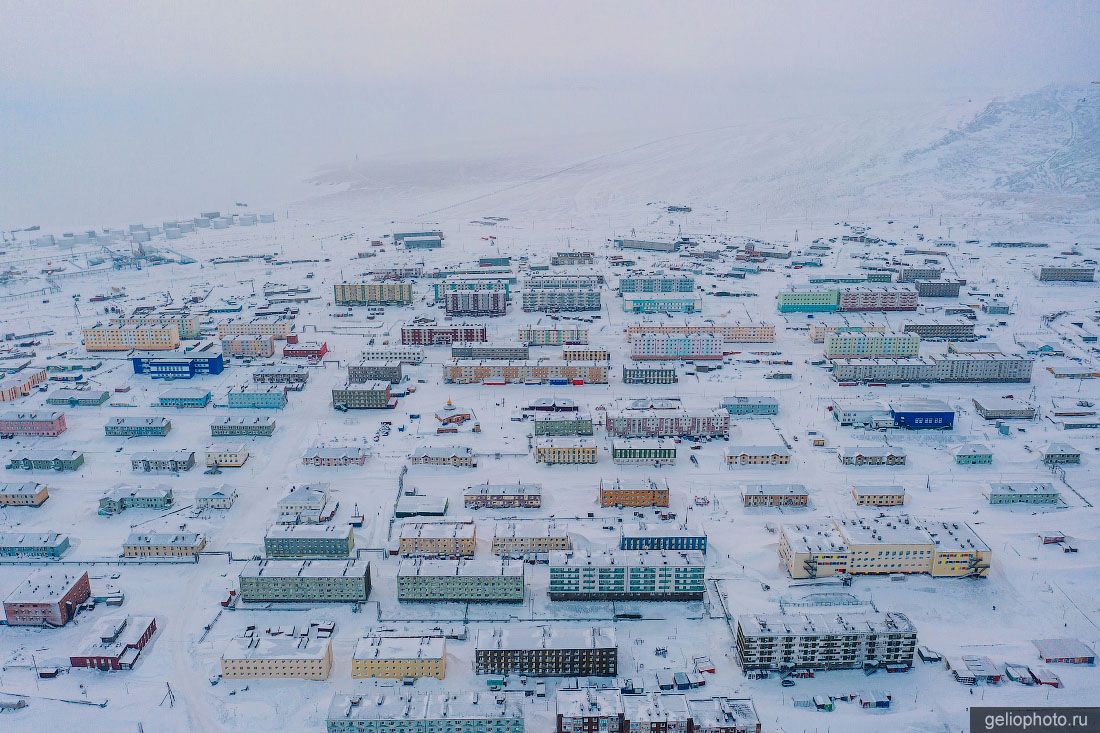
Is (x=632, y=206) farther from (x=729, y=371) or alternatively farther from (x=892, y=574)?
(x=892, y=574)

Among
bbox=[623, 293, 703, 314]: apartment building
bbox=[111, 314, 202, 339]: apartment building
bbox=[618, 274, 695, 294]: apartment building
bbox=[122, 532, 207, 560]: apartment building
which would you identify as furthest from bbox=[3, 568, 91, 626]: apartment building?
bbox=[618, 274, 695, 294]: apartment building

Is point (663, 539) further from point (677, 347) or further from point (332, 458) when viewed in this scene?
point (677, 347)

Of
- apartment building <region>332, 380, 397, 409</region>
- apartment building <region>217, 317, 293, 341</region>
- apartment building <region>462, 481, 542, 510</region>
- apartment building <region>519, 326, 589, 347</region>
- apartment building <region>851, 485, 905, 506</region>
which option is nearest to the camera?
apartment building <region>851, 485, 905, 506</region>

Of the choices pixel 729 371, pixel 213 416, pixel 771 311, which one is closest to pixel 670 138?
pixel 771 311

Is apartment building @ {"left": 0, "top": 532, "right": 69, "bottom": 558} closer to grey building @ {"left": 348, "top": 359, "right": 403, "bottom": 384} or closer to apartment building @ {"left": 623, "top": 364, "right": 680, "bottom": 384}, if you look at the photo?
grey building @ {"left": 348, "top": 359, "right": 403, "bottom": 384}

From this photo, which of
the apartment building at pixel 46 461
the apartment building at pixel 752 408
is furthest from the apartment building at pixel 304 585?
the apartment building at pixel 752 408

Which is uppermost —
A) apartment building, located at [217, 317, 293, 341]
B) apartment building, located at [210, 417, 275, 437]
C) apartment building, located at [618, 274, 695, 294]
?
apartment building, located at [618, 274, 695, 294]

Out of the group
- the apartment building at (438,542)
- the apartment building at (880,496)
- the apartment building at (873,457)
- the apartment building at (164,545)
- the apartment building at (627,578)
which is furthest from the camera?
the apartment building at (873,457)

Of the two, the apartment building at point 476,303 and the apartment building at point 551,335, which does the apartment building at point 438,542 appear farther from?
the apartment building at point 476,303
